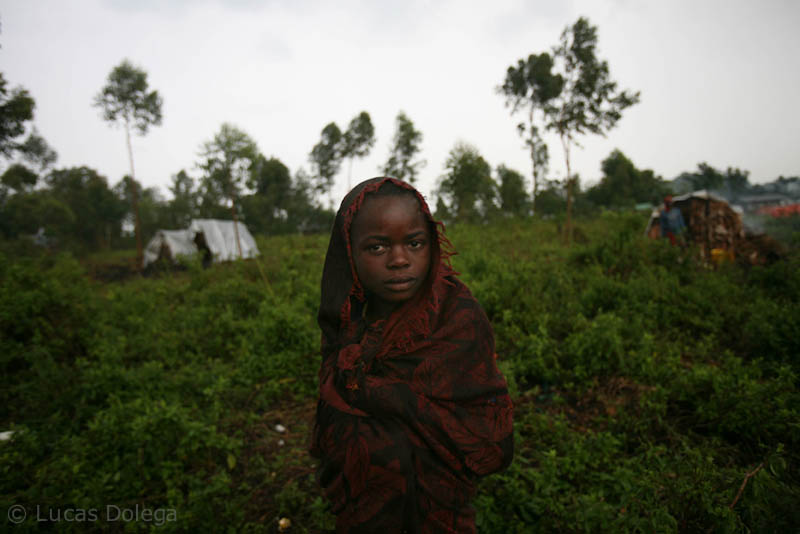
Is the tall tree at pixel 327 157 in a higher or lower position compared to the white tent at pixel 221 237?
higher

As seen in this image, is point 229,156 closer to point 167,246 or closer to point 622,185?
point 167,246

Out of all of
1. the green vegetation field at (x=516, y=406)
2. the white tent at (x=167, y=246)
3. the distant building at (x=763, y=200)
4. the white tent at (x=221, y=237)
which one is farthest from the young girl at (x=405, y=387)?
the distant building at (x=763, y=200)

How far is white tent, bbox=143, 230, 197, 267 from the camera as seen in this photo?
16.0 metres

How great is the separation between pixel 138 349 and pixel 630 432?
5375 millimetres

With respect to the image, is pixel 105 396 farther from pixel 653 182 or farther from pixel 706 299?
pixel 653 182

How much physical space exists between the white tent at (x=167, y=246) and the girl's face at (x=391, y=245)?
17094mm

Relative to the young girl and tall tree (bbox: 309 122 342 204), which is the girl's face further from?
tall tree (bbox: 309 122 342 204)

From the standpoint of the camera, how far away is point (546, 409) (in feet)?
10.4

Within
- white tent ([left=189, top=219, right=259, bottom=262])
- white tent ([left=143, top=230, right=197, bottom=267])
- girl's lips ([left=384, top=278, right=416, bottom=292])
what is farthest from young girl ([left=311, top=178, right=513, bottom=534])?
white tent ([left=143, top=230, right=197, bottom=267])

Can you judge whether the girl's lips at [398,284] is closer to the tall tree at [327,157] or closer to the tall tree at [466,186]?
the tall tree at [466,186]

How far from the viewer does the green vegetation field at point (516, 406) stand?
6.89 feet

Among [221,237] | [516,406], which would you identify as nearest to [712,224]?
[516,406]

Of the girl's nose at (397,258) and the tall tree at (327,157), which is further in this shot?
the tall tree at (327,157)

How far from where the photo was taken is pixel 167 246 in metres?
16.0
